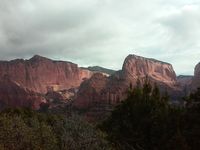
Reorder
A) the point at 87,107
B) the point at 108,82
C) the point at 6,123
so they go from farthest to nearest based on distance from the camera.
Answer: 1. the point at 108,82
2. the point at 87,107
3. the point at 6,123

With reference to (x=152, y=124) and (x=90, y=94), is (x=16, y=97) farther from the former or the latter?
(x=152, y=124)

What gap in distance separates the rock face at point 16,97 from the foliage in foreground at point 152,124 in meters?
109

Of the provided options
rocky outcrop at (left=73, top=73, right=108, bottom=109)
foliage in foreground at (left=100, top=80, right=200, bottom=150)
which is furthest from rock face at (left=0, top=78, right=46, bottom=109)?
foliage in foreground at (left=100, top=80, right=200, bottom=150)

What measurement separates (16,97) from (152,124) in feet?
411

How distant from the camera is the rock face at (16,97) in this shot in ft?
487

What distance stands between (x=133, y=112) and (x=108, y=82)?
106 m

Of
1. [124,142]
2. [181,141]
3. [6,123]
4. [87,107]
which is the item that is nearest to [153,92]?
[124,142]

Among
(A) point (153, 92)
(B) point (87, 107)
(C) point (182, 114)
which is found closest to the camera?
(C) point (182, 114)

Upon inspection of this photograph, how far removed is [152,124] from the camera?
32750 mm

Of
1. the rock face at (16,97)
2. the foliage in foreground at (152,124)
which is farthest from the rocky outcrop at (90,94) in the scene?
the foliage in foreground at (152,124)

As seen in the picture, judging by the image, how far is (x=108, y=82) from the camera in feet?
469

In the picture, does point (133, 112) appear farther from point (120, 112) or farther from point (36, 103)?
point (36, 103)

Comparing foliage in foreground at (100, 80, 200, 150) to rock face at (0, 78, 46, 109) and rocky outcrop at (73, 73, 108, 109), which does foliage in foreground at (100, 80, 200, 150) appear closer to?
rocky outcrop at (73, 73, 108, 109)

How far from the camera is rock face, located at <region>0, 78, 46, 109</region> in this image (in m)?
148
